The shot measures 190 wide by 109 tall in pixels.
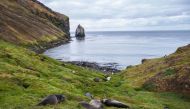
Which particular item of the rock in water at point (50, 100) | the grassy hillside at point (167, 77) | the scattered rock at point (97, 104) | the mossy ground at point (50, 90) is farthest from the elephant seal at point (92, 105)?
the grassy hillside at point (167, 77)

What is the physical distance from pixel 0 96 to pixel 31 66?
25101mm

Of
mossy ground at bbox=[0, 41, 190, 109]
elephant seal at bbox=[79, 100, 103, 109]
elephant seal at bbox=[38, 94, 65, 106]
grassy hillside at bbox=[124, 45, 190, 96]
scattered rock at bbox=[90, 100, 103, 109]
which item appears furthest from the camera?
grassy hillside at bbox=[124, 45, 190, 96]

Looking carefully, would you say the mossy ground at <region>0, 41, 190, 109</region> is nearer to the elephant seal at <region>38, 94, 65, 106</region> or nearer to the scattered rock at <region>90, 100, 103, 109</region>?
the elephant seal at <region>38, 94, 65, 106</region>

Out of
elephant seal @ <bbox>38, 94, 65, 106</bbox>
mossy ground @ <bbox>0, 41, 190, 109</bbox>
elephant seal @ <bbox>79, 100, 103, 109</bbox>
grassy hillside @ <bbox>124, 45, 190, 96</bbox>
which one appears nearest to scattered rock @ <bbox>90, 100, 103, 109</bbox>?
elephant seal @ <bbox>79, 100, 103, 109</bbox>

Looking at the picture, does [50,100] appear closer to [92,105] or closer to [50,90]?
[92,105]

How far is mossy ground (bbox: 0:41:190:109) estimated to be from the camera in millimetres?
40534

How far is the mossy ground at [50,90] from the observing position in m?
40.5

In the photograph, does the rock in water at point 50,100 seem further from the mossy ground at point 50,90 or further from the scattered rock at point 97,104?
the scattered rock at point 97,104

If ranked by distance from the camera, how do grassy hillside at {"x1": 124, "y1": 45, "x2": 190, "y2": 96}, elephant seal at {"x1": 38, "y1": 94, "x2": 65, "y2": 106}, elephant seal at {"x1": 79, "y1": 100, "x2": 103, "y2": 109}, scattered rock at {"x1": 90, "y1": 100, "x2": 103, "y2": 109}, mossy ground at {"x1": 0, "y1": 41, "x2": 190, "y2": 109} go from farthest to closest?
grassy hillside at {"x1": 124, "y1": 45, "x2": 190, "y2": 96} < mossy ground at {"x1": 0, "y1": 41, "x2": 190, "y2": 109} < scattered rock at {"x1": 90, "y1": 100, "x2": 103, "y2": 109} < elephant seal at {"x1": 79, "y1": 100, "x2": 103, "y2": 109} < elephant seal at {"x1": 38, "y1": 94, "x2": 65, "y2": 106}

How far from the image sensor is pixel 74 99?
43500 mm

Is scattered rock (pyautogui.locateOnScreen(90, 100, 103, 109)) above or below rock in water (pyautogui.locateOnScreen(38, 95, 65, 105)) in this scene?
below

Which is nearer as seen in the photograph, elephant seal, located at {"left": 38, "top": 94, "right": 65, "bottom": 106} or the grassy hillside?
elephant seal, located at {"left": 38, "top": 94, "right": 65, "bottom": 106}

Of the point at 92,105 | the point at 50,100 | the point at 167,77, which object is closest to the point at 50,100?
the point at 50,100

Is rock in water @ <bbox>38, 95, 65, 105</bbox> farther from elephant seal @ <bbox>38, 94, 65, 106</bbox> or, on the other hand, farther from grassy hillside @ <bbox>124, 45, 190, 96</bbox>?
grassy hillside @ <bbox>124, 45, 190, 96</bbox>
